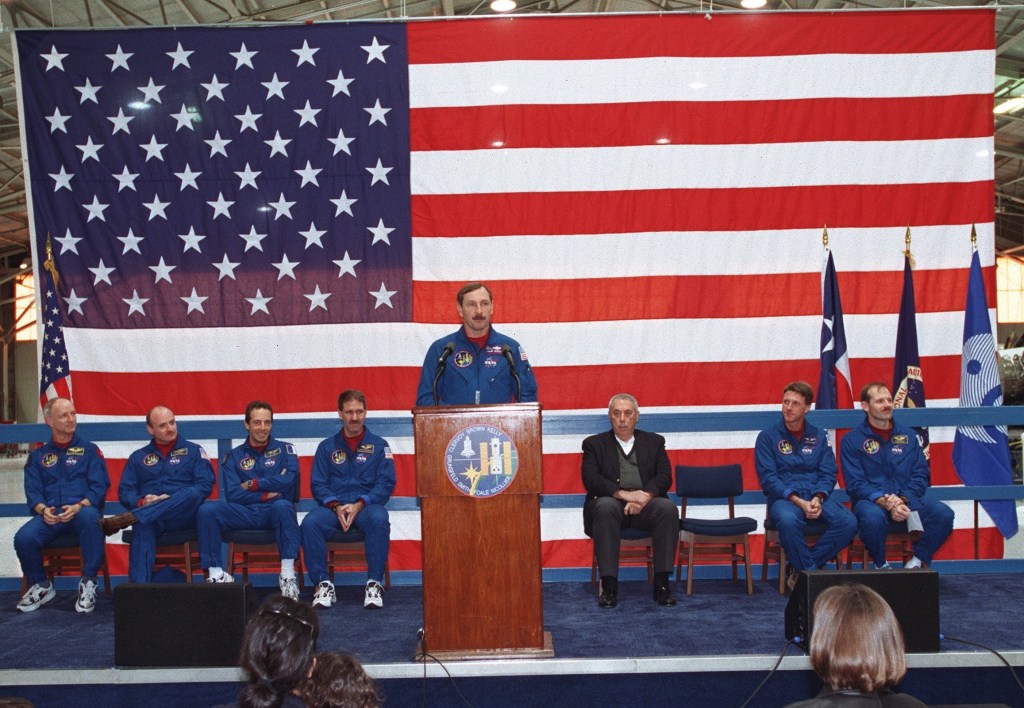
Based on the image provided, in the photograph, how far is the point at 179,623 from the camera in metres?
3.71

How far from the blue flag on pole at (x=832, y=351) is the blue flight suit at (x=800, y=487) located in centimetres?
81

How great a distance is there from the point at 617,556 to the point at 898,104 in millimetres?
3907

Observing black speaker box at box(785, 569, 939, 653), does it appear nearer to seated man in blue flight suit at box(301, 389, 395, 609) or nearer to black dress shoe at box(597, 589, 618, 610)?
black dress shoe at box(597, 589, 618, 610)

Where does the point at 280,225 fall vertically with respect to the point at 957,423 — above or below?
above

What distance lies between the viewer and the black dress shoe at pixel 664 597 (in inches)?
186

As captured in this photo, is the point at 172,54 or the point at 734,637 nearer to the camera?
the point at 734,637

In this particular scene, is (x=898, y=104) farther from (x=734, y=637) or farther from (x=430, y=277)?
(x=734, y=637)

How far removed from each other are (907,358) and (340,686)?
5.26 meters

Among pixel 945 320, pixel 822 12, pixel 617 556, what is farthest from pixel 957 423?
pixel 822 12

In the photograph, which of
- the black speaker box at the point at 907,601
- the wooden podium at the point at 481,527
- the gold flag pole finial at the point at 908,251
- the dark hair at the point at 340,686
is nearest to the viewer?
the dark hair at the point at 340,686

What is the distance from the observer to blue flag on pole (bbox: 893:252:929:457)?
600cm

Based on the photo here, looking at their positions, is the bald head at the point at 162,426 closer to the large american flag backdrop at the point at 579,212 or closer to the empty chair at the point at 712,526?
the large american flag backdrop at the point at 579,212

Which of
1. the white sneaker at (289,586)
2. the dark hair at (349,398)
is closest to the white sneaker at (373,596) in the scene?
the white sneaker at (289,586)

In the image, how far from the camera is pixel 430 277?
6.35 metres
